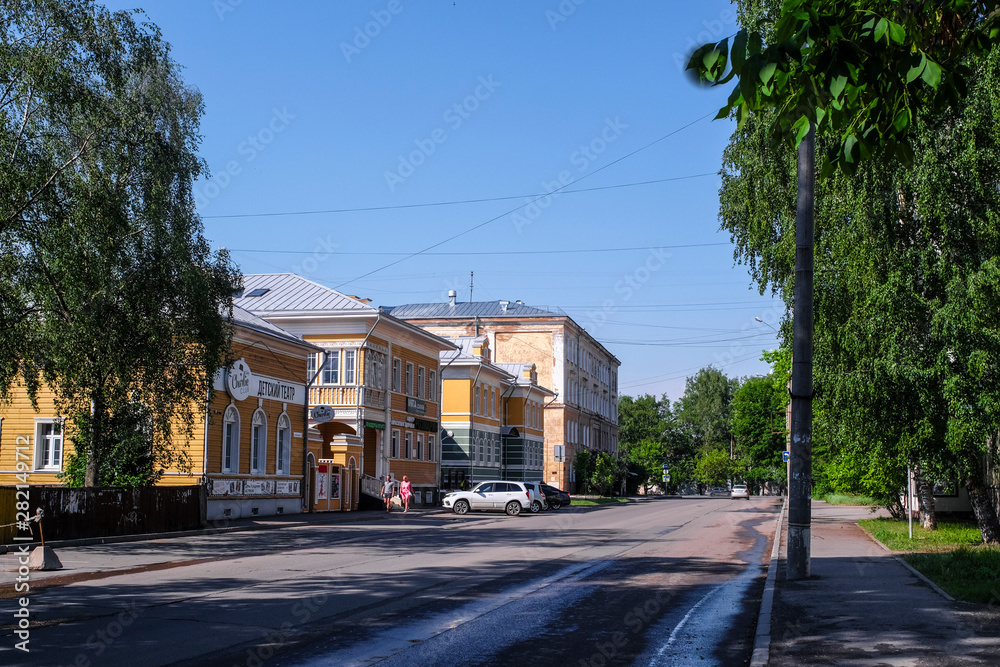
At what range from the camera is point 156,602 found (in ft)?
38.2

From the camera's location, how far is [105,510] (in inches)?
917

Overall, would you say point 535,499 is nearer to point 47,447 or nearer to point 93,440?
point 47,447

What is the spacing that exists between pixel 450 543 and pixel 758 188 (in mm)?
11438

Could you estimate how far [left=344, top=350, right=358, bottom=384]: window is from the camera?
42.3 metres

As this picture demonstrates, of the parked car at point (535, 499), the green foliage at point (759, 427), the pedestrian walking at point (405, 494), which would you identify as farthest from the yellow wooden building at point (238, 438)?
the green foliage at point (759, 427)

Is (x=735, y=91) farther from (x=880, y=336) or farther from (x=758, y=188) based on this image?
(x=758, y=188)

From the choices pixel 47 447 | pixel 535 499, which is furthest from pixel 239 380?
pixel 535 499

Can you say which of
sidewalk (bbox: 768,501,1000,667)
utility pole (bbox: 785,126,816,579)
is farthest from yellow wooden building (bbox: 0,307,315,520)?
sidewalk (bbox: 768,501,1000,667)

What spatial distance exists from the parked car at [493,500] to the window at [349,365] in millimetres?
6982

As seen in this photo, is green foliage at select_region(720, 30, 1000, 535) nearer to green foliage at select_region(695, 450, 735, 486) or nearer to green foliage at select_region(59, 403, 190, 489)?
green foliage at select_region(59, 403, 190, 489)

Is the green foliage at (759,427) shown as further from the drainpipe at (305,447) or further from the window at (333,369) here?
the drainpipe at (305,447)

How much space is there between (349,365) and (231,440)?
1034 centimetres

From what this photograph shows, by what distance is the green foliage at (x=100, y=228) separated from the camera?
2022cm

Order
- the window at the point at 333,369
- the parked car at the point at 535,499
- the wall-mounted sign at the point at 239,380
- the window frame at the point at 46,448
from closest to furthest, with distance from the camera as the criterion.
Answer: the wall-mounted sign at the point at 239,380
the window frame at the point at 46,448
the window at the point at 333,369
the parked car at the point at 535,499
